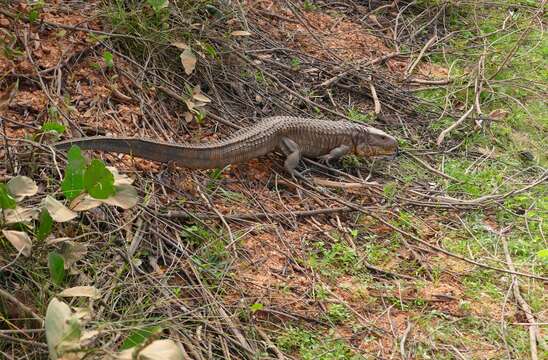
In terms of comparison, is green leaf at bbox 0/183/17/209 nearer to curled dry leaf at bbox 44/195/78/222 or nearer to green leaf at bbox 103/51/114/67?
curled dry leaf at bbox 44/195/78/222

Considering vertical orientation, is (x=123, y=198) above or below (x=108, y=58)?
above

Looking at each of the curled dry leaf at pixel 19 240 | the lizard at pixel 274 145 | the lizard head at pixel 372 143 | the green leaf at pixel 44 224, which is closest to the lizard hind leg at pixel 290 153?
the lizard at pixel 274 145

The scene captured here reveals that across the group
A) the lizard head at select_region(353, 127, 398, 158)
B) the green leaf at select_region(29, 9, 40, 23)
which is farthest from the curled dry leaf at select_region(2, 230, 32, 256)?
the lizard head at select_region(353, 127, 398, 158)

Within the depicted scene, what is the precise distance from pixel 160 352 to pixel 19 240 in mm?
958

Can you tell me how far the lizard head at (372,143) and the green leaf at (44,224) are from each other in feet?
11.1

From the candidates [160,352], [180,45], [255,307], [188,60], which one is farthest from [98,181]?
[180,45]

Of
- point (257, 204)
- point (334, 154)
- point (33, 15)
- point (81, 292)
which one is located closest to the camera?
point (81, 292)

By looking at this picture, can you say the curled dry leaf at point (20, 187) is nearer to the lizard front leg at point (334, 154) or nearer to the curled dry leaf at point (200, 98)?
the curled dry leaf at point (200, 98)

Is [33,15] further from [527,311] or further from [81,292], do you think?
[527,311]

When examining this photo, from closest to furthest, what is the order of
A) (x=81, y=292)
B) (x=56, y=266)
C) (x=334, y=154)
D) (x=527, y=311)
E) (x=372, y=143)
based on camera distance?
(x=81, y=292) < (x=56, y=266) < (x=527, y=311) < (x=334, y=154) < (x=372, y=143)

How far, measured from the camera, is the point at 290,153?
17.8 feet

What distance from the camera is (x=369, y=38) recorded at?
7969mm

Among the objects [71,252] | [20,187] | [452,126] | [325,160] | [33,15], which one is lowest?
[452,126]

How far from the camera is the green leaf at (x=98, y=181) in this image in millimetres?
2865
